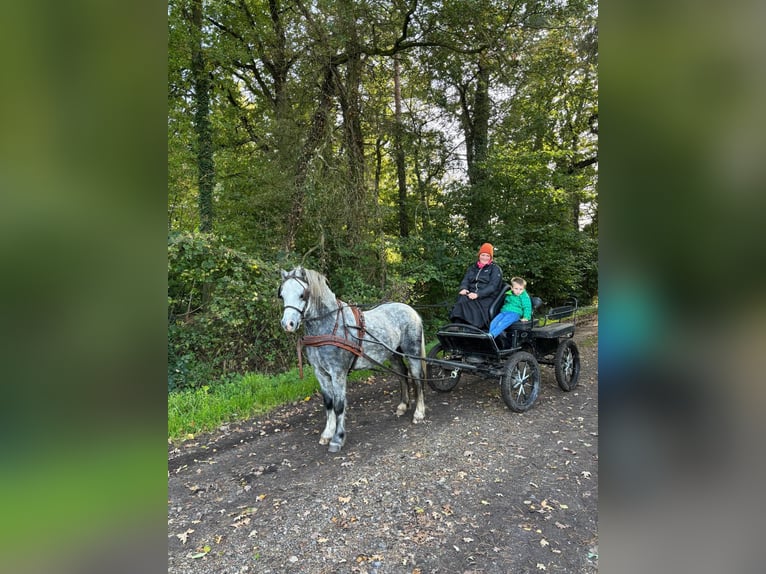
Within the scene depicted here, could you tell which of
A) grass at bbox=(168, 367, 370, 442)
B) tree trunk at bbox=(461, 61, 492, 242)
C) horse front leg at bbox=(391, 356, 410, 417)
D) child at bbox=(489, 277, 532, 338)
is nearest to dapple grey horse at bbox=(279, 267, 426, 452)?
horse front leg at bbox=(391, 356, 410, 417)

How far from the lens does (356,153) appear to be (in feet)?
27.0

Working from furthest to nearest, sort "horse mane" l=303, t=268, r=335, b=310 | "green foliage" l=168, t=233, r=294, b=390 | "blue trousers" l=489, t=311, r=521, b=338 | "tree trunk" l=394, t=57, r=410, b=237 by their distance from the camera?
"tree trunk" l=394, t=57, r=410, b=237 < "green foliage" l=168, t=233, r=294, b=390 < "blue trousers" l=489, t=311, r=521, b=338 < "horse mane" l=303, t=268, r=335, b=310

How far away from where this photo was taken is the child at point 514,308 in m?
5.14

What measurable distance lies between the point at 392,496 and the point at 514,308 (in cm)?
308

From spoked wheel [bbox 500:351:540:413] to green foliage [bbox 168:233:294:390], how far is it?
A: 3889 millimetres

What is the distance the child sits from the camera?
16.9 feet

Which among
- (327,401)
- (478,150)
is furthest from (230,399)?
(478,150)

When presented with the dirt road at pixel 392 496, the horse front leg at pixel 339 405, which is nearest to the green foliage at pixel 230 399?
the dirt road at pixel 392 496

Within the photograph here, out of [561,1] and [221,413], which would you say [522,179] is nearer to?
[561,1]

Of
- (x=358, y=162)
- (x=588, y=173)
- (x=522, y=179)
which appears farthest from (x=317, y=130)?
(x=588, y=173)

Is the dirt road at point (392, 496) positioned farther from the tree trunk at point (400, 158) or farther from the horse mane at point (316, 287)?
the tree trunk at point (400, 158)

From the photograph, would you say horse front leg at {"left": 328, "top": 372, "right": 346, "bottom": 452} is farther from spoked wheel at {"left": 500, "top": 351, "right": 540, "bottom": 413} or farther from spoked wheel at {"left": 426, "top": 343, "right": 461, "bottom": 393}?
spoked wheel at {"left": 500, "top": 351, "right": 540, "bottom": 413}
